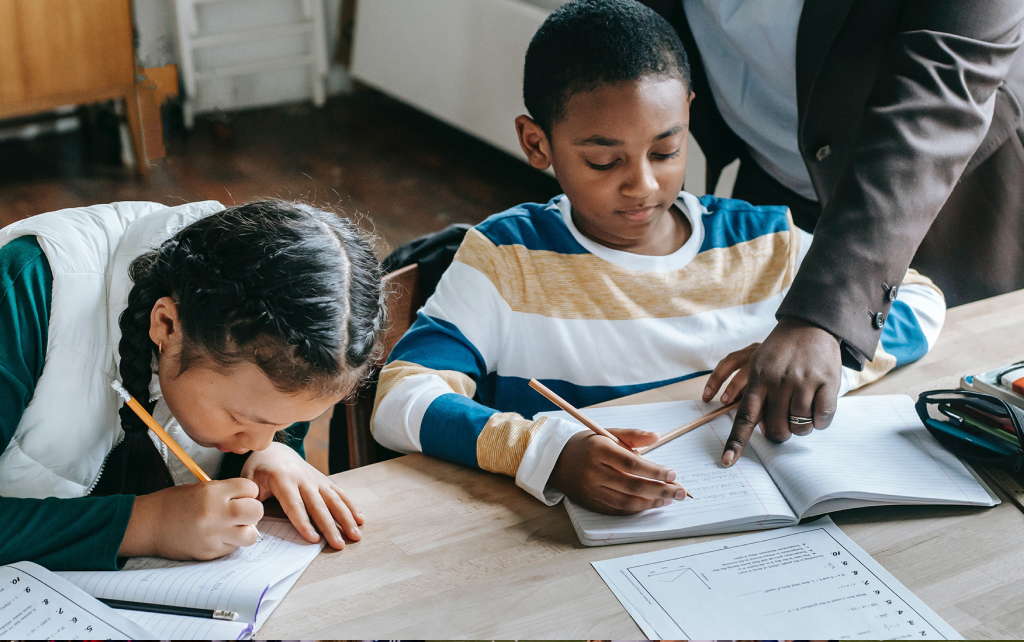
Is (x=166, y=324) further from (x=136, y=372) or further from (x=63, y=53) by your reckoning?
(x=63, y=53)

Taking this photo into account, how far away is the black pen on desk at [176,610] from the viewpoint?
0.74 meters

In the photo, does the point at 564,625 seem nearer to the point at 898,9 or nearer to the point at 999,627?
the point at 999,627

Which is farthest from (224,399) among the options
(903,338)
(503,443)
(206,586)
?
(903,338)

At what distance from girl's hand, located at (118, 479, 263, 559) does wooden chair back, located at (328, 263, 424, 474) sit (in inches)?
13.1

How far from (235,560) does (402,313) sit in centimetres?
53

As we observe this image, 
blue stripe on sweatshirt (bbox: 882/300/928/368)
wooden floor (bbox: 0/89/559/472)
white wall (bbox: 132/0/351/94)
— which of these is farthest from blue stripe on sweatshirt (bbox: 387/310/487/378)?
white wall (bbox: 132/0/351/94)

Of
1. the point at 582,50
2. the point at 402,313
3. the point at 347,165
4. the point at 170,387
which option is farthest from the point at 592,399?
the point at 347,165

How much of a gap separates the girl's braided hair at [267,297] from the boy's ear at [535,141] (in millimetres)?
415

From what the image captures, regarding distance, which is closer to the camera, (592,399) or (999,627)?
(999,627)

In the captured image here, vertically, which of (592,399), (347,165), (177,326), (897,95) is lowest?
(347,165)

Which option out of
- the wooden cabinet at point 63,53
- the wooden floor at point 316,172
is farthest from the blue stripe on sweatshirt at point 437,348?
the wooden cabinet at point 63,53

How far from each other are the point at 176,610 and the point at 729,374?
678mm

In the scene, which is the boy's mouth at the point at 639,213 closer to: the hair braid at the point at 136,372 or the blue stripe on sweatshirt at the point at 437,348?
the blue stripe on sweatshirt at the point at 437,348

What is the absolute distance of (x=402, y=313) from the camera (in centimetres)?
127
